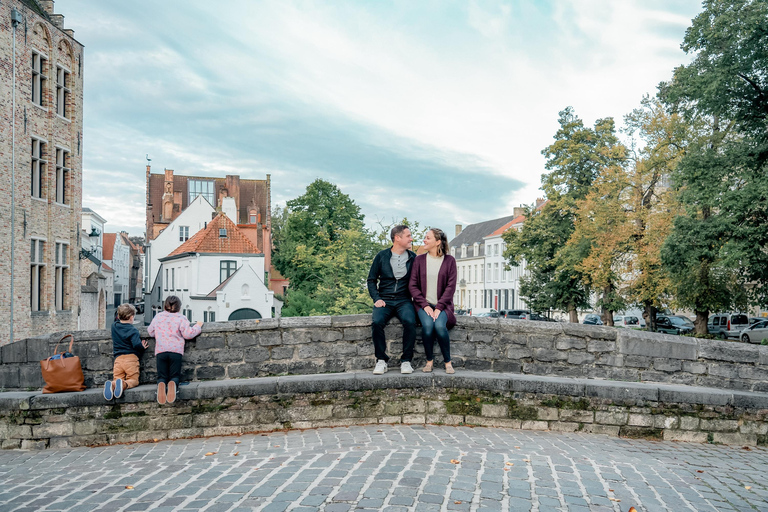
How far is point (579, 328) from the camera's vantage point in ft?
27.2

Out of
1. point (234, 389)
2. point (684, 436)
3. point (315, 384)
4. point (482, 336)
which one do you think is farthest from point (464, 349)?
point (234, 389)

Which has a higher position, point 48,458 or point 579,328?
point 579,328

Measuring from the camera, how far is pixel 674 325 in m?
39.1

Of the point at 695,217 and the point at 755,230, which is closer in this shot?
the point at 755,230

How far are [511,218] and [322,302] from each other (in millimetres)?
40869

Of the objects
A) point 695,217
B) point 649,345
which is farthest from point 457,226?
point 649,345

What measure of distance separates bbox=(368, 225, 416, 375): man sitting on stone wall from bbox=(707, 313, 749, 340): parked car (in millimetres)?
33252

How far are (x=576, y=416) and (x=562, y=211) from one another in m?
31.5

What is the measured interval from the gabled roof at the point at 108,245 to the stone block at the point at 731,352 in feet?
309

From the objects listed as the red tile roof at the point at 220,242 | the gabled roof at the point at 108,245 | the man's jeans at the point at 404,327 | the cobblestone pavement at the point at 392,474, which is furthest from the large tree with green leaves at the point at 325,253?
the gabled roof at the point at 108,245

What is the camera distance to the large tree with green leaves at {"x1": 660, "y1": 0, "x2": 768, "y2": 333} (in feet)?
73.4

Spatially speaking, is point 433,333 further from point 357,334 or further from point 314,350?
point 314,350

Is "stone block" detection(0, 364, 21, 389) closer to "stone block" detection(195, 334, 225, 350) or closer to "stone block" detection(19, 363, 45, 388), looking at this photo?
"stone block" detection(19, 363, 45, 388)

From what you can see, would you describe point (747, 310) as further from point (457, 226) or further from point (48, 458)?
point (457, 226)
